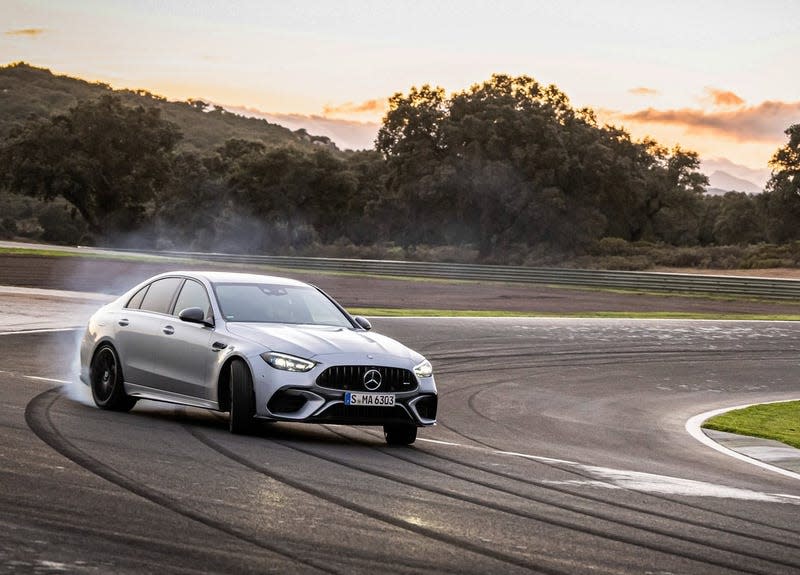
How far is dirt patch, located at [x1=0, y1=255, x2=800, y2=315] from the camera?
4028 cm

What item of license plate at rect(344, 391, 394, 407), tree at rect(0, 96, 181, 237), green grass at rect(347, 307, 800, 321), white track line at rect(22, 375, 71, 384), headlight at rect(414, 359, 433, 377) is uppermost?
tree at rect(0, 96, 181, 237)

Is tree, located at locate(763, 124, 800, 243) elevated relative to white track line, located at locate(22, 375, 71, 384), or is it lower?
elevated

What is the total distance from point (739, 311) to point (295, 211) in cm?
5877

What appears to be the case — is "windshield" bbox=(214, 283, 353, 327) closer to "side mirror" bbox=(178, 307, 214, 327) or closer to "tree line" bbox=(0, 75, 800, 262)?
"side mirror" bbox=(178, 307, 214, 327)

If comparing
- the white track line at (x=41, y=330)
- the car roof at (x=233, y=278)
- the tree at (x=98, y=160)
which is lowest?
the white track line at (x=41, y=330)

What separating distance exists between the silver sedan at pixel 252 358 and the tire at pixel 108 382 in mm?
12

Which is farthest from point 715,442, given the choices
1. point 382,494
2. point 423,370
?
point 382,494

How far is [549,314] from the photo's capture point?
3703cm

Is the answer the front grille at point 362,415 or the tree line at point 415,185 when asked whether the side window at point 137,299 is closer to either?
the front grille at point 362,415

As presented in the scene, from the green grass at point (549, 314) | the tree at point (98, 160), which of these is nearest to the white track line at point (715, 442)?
the green grass at point (549, 314)

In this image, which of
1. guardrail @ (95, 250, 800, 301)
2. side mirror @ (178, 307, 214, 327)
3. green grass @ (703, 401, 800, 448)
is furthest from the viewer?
guardrail @ (95, 250, 800, 301)

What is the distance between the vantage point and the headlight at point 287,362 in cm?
1152

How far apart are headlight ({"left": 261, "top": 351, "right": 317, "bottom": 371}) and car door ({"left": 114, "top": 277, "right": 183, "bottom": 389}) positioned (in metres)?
1.77

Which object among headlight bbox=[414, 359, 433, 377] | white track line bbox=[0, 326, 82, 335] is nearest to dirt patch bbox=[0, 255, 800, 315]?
white track line bbox=[0, 326, 82, 335]
